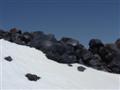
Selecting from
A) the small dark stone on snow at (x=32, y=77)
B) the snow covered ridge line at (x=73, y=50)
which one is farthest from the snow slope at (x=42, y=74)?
the snow covered ridge line at (x=73, y=50)

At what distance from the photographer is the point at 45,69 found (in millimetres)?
20703

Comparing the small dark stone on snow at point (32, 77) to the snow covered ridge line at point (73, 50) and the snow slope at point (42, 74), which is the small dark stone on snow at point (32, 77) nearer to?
the snow slope at point (42, 74)

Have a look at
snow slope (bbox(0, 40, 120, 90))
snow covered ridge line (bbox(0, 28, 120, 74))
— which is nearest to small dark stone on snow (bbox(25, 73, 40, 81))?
snow slope (bbox(0, 40, 120, 90))

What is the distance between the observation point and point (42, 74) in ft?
63.9

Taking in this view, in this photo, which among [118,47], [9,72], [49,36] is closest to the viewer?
[9,72]

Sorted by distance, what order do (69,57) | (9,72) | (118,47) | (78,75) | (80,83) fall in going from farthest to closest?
(118,47), (69,57), (78,75), (80,83), (9,72)

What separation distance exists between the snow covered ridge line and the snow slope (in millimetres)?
1450

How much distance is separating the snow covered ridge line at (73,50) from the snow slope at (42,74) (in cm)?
145

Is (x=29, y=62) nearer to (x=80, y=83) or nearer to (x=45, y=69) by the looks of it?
(x=45, y=69)

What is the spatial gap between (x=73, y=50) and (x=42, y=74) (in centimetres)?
879

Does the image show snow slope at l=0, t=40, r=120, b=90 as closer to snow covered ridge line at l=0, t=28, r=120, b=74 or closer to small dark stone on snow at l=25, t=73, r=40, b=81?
small dark stone on snow at l=25, t=73, r=40, b=81

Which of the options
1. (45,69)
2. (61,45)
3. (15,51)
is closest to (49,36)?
(61,45)

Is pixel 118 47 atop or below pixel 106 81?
atop

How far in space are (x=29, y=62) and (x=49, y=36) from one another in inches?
285
